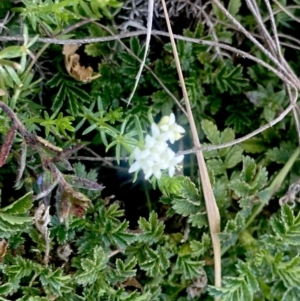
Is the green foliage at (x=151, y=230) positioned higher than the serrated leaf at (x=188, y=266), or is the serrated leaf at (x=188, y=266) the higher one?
the green foliage at (x=151, y=230)

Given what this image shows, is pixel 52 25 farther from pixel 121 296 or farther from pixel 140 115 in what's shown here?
pixel 121 296

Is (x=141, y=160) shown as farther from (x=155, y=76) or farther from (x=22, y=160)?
(x=155, y=76)

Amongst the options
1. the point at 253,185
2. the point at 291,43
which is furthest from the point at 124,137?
the point at 291,43

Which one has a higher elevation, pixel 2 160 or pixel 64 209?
pixel 2 160

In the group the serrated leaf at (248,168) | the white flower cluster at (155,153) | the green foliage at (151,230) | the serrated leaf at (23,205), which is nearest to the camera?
the white flower cluster at (155,153)

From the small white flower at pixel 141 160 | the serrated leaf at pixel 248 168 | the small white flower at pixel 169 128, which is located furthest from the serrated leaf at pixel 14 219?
the serrated leaf at pixel 248 168

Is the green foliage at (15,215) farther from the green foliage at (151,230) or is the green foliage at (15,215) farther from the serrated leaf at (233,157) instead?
the serrated leaf at (233,157)

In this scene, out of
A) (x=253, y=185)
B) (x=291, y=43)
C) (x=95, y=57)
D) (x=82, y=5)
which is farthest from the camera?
(x=291, y=43)

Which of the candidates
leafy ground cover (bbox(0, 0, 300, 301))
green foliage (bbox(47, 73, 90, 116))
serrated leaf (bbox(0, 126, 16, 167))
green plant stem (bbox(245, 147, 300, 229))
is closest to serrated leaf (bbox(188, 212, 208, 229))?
leafy ground cover (bbox(0, 0, 300, 301))
